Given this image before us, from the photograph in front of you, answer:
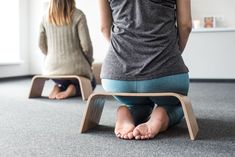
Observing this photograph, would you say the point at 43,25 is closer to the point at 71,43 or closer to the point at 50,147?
the point at 71,43

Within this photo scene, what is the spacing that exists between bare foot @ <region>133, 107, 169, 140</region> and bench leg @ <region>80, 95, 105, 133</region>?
23cm

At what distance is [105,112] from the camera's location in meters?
1.86

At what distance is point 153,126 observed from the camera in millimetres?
1262

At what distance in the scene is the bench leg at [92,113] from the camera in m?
A: 1.37

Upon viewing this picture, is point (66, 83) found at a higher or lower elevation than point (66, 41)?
lower

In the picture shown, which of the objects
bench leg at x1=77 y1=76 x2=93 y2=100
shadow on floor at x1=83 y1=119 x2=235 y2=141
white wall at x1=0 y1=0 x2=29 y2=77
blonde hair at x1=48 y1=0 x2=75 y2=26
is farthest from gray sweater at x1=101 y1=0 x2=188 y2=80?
white wall at x1=0 y1=0 x2=29 y2=77

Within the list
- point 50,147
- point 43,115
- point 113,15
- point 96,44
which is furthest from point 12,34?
point 50,147

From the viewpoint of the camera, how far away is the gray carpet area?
108 centimetres

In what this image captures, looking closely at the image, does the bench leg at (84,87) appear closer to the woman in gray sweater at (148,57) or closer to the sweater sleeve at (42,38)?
the sweater sleeve at (42,38)

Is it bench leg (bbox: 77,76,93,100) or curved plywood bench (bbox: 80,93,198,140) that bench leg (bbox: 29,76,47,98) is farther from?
curved plywood bench (bbox: 80,93,198,140)

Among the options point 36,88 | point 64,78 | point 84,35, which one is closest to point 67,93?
point 64,78

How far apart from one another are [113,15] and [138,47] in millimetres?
218

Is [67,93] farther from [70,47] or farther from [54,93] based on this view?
[70,47]

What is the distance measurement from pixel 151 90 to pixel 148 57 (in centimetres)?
13
